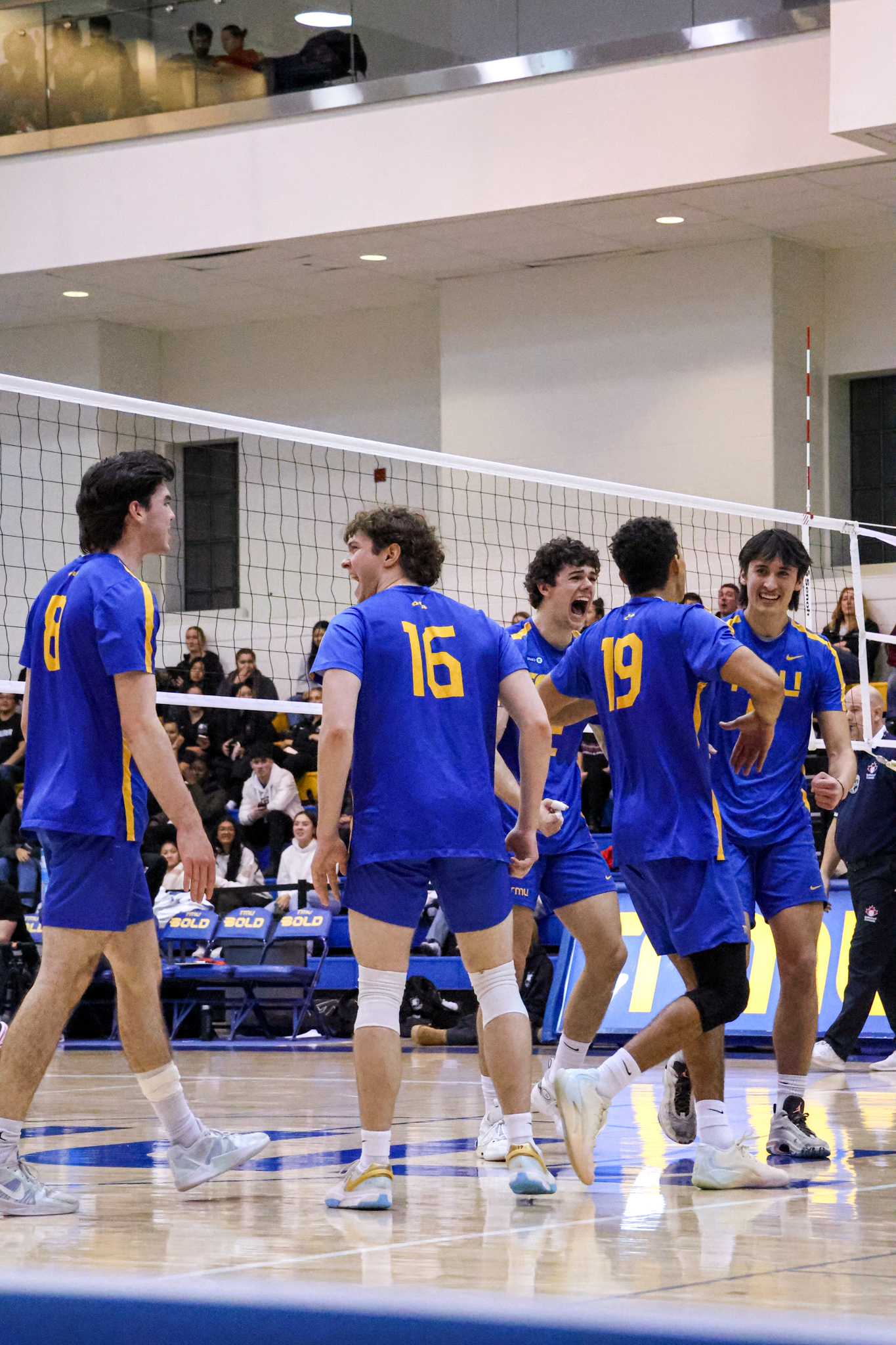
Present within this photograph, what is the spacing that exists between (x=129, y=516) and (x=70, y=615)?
0.34 m

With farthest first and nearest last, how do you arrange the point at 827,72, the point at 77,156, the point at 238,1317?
1. the point at 77,156
2. the point at 827,72
3. the point at 238,1317

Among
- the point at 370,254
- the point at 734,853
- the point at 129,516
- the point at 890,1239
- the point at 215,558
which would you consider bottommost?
the point at 890,1239

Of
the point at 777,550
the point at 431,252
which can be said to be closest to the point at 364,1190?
the point at 777,550

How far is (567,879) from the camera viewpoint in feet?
19.4

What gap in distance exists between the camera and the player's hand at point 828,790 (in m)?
5.40

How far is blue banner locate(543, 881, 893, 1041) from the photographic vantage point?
1034cm

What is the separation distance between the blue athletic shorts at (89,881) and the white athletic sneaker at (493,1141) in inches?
61.9

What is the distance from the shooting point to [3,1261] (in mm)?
3516

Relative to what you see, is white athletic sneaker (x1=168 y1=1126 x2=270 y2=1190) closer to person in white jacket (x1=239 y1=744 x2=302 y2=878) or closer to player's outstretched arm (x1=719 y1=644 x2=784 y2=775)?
player's outstretched arm (x1=719 y1=644 x2=784 y2=775)

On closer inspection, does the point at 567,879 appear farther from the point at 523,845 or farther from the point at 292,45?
the point at 292,45

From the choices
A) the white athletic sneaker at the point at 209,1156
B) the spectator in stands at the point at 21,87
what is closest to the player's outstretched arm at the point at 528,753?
the white athletic sneaker at the point at 209,1156

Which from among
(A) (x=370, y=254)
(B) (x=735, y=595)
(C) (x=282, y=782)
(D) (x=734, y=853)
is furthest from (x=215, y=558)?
(D) (x=734, y=853)

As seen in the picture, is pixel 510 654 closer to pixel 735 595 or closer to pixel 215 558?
pixel 735 595

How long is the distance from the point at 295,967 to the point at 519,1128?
305 inches
